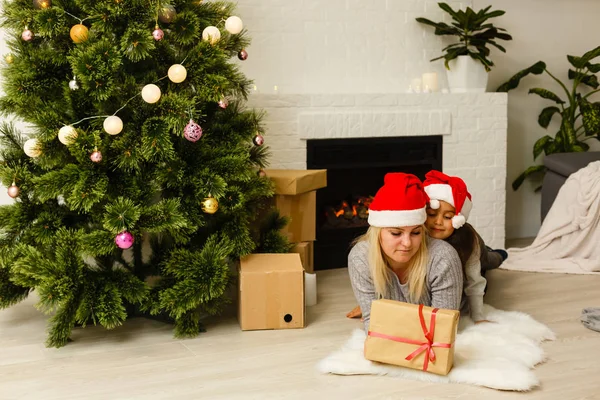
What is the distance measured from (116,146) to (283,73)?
1.54m

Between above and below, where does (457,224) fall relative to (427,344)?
above

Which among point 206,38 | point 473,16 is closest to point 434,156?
point 473,16

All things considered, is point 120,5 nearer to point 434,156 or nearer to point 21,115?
point 21,115

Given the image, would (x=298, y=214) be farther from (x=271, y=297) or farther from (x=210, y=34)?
(x=210, y=34)

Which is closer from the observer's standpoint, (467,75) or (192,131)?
(192,131)

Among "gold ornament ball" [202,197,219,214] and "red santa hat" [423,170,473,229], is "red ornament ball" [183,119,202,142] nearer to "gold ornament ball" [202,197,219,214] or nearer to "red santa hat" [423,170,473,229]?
"gold ornament ball" [202,197,219,214]

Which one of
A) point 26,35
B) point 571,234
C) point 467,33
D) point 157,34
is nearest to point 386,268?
point 157,34

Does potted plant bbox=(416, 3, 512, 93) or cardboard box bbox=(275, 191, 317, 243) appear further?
potted plant bbox=(416, 3, 512, 93)

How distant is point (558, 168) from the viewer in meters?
4.22

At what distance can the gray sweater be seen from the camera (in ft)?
8.65

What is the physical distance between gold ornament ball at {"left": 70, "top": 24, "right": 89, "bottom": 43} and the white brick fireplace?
47.0 inches

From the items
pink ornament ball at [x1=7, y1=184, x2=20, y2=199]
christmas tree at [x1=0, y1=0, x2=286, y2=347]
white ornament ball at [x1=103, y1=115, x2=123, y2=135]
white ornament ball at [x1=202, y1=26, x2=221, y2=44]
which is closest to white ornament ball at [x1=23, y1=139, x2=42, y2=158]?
christmas tree at [x1=0, y1=0, x2=286, y2=347]

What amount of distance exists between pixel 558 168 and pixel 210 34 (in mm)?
2332

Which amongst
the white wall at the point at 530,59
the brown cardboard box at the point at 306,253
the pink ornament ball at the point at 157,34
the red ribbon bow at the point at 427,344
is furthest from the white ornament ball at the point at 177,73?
the white wall at the point at 530,59
